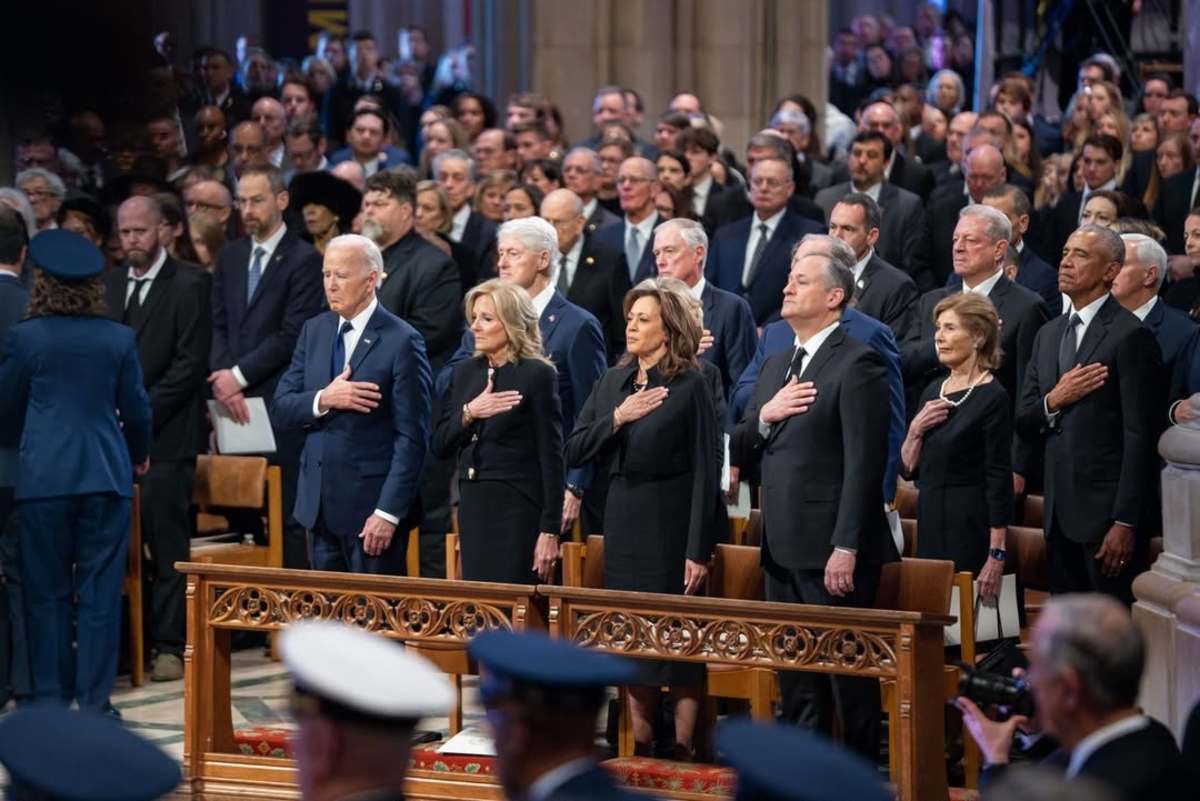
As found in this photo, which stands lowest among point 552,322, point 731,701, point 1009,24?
point 731,701

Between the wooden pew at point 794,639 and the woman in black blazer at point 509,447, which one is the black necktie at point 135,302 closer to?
the woman in black blazer at point 509,447

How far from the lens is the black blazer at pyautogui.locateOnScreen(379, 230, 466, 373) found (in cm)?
874

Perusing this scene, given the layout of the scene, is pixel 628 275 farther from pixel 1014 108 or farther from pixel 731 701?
pixel 1014 108

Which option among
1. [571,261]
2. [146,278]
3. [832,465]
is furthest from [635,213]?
[832,465]

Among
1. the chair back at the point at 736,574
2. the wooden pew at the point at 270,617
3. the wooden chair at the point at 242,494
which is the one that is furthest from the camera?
the wooden chair at the point at 242,494

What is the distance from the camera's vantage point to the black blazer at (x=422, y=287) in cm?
874

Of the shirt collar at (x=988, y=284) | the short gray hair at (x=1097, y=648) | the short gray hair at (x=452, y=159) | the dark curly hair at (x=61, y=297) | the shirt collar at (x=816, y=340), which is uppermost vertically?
the short gray hair at (x=452, y=159)

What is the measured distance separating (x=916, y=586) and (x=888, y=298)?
2212mm

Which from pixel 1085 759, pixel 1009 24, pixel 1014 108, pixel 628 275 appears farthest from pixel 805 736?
pixel 1009 24

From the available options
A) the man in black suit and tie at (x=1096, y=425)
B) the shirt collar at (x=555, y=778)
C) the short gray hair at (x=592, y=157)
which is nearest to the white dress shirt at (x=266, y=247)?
the short gray hair at (x=592, y=157)

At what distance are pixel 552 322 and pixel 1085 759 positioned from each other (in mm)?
4304

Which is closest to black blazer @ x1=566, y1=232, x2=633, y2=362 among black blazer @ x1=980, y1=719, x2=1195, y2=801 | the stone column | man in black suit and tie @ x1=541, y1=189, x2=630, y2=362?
man in black suit and tie @ x1=541, y1=189, x2=630, y2=362

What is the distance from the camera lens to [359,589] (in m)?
6.15

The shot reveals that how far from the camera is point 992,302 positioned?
25.5ft
